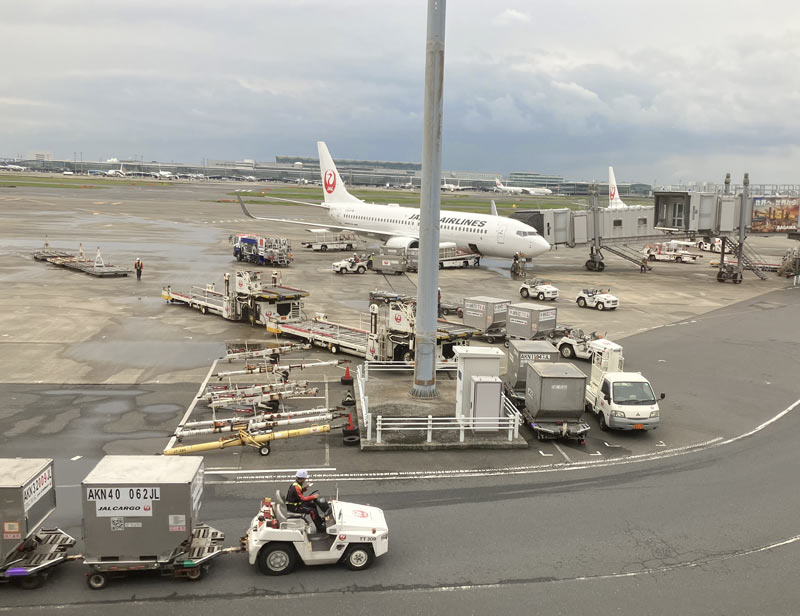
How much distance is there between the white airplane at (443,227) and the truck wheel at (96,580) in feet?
147

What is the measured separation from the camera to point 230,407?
25.0 meters

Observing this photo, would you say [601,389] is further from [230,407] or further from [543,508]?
[230,407]

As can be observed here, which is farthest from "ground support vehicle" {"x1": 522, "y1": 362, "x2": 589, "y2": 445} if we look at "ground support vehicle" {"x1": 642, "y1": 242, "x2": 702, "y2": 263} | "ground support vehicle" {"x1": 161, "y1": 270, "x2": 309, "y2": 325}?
"ground support vehicle" {"x1": 642, "y1": 242, "x2": 702, "y2": 263}

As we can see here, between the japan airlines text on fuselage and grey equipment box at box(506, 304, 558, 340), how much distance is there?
2380 centimetres

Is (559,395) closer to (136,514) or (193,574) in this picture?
(193,574)

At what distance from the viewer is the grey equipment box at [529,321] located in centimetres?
3550

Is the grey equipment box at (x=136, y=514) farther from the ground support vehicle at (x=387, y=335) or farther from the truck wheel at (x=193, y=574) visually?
the ground support vehicle at (x=387, y=335)

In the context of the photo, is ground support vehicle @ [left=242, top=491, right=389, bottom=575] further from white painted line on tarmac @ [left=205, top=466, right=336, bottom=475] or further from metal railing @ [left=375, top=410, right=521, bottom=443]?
metal railing @ [left=375, top=410, right=521, bottom=443]

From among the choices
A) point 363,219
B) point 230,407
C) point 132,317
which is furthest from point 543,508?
point 363,219

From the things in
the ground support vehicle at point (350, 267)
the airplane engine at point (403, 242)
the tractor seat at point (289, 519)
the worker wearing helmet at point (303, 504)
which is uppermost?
the airplane engine at point (403, 242)

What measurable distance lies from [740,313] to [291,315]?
31381 mm

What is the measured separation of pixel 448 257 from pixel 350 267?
1058 centimetres

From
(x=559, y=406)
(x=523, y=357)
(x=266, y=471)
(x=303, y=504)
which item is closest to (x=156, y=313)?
(x=523, y=357)

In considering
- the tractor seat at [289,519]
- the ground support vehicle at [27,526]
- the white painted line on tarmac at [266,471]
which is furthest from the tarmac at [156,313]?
the ground support vehicle at [27,526]
